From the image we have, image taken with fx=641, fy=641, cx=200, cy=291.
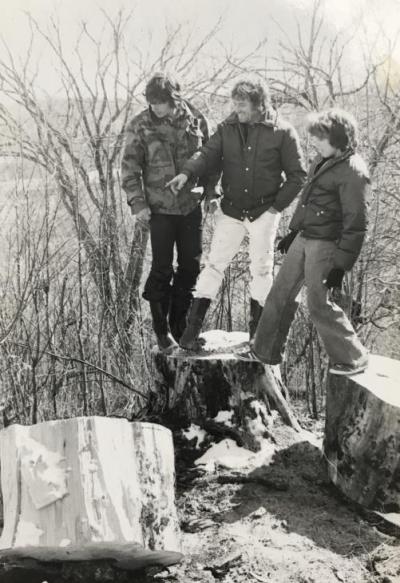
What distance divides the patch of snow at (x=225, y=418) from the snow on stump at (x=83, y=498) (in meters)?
1.04

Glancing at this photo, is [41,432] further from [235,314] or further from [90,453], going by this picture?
[235,314]

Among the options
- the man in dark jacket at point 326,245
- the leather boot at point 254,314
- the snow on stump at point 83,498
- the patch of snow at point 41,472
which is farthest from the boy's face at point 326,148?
the patch of snow at point 41,472

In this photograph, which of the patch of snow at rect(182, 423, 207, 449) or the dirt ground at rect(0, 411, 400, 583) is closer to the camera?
the dirt ground at rect(0, 411, 400, 583)

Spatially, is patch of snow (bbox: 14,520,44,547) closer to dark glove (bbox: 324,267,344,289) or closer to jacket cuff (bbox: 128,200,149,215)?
dark glove (bbox: 324,267,344,289)

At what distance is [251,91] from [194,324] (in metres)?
1.41

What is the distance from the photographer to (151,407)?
3980 mm

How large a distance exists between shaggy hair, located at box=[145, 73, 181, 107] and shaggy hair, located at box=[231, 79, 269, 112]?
1.18 ft

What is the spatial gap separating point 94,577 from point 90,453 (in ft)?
1.66

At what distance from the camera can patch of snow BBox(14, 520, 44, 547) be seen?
2283 millimetres

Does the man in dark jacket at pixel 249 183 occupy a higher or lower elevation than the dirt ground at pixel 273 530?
higher

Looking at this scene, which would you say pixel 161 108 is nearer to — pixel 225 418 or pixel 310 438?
pixel 225 418

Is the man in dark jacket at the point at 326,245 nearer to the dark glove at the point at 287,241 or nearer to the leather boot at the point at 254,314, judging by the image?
the dark glove at the point at 287,241

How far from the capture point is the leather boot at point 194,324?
392 cm

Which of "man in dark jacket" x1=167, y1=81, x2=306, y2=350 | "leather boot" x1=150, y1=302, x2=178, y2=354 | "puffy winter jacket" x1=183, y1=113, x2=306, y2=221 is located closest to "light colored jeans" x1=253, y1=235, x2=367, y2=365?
"man in dark jacket" x1=167, y1=81, x2=306, y2=350
